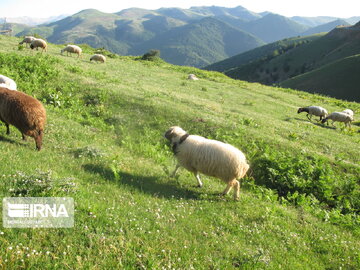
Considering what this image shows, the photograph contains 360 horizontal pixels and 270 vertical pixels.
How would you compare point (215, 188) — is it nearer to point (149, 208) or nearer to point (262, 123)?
point (149, 208)

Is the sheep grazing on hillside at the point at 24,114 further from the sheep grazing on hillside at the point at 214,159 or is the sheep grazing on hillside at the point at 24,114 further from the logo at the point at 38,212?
the sheep grazing on hillside at the point at 214,159

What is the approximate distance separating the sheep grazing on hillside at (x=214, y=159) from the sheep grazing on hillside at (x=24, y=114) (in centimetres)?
569

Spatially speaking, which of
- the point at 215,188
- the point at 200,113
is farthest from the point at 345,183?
the point at 200,113

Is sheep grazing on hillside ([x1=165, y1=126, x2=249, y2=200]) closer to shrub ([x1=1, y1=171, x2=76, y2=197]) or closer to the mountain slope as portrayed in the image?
shrub ([x1=1, y1=171, x2=76, y2=197])

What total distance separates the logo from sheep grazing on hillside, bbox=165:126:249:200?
5.32m

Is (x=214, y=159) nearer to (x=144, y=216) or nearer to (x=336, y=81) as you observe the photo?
(x=144, y=216)

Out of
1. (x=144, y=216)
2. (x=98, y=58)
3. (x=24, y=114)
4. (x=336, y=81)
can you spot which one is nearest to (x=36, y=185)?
(x=144, y=216)

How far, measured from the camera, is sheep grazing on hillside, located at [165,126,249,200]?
1009 cm

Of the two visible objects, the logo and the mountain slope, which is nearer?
the logo

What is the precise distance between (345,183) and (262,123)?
8637 millimetres

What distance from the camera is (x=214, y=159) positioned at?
10.3 m

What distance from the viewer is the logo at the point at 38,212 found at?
18.9ft

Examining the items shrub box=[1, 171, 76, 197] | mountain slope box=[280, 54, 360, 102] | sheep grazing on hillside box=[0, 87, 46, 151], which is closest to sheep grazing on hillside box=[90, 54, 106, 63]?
sheep grazing on hillside box=[0, 87, 46, 151]

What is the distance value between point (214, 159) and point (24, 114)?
770cm
